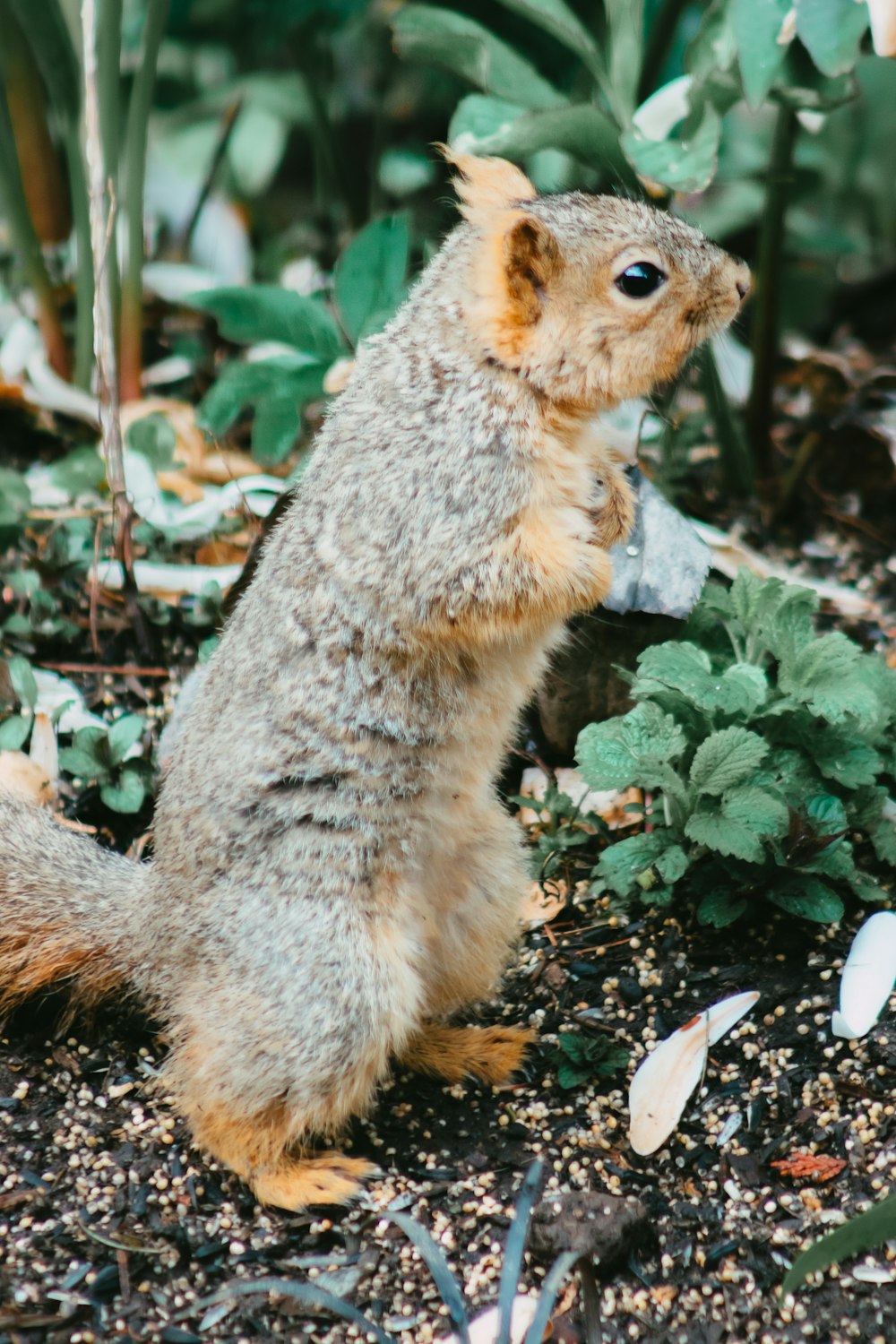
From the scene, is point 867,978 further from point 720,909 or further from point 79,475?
point 79,475

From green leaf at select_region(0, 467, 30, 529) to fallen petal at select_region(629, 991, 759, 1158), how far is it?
2360 millimetres

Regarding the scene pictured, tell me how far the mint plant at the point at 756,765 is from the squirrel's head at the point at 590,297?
1.83 ft

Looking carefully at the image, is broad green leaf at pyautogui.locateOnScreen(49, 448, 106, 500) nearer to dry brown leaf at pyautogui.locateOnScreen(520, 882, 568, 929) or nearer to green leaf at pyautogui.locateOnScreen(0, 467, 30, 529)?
green leaf at pyautogui.locateOnScreen(0, 467, 30, 529)

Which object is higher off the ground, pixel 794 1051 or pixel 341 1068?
pixel 341 1068

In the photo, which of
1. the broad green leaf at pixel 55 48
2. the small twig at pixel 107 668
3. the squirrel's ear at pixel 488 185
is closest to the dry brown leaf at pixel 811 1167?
the squirrel's ear at pixel 488 185

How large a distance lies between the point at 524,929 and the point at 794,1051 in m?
0.64

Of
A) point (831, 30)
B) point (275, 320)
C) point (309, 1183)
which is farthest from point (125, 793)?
point (831, 30)

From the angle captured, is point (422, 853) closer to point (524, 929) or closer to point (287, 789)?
point (287, 789)

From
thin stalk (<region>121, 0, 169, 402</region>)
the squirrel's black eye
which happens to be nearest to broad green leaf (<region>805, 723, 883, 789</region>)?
the squirrel's black eye

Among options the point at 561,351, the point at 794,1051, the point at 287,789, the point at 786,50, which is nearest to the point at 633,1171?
the point at 794,1051

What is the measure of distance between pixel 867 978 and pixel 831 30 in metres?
2.02

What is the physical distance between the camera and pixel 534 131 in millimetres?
3244

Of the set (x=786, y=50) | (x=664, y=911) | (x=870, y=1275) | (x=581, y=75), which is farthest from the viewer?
(x=581, y=75)

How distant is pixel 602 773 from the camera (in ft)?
8.52
